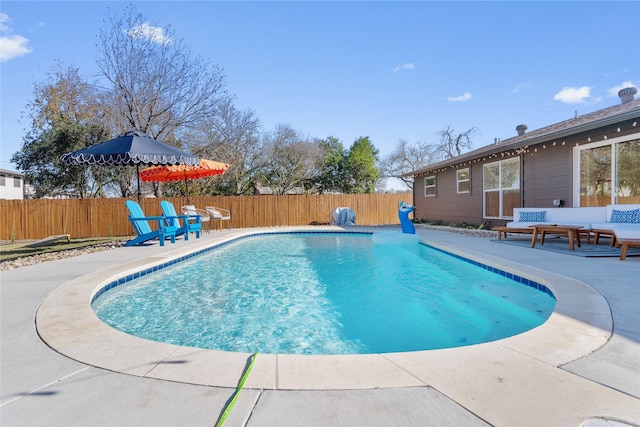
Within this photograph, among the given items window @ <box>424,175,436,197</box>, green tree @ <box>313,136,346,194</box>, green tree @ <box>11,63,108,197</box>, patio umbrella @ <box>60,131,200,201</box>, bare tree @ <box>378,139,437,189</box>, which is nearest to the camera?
patio umbrella @ <box>60,131,200,201</box>

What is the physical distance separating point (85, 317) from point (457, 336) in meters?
3.36

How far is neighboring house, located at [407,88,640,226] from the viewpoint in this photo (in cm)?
677

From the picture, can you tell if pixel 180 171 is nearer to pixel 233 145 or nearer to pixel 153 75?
pixel 153 75

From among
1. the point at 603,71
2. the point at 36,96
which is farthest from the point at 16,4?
the point at 603,71

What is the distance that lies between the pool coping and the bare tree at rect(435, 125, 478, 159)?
28.4 m

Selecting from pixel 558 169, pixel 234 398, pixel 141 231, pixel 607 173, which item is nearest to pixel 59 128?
pixel 141 231

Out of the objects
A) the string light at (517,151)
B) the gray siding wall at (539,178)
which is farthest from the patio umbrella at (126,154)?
the gray siding wall at (539,178)

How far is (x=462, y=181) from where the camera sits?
11.9 metres

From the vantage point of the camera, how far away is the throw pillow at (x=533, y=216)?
7.72 metres

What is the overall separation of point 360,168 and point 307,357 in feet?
69.0

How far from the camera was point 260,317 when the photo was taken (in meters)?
3.59

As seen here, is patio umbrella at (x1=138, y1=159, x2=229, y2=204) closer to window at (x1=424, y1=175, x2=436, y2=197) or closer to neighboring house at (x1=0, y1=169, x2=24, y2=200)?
window at (x1=424, y1=175, x2=436, y2=197)

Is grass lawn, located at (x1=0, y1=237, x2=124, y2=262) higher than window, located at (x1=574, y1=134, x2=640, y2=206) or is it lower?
lower

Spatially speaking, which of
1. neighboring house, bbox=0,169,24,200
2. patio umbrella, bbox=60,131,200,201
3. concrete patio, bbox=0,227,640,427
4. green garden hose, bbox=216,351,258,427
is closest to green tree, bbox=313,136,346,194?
patio umbrella, bbox=60,131,200,201
